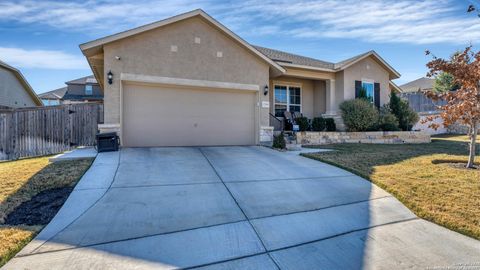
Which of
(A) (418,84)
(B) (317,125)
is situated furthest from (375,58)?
(A) (418,84)

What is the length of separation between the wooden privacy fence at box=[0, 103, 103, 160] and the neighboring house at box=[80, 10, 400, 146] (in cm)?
155

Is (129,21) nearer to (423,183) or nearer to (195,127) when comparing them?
(195,127)

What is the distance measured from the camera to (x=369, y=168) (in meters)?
7.30

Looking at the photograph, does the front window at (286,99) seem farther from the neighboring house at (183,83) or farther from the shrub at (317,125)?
the neighboring house at (183,83)

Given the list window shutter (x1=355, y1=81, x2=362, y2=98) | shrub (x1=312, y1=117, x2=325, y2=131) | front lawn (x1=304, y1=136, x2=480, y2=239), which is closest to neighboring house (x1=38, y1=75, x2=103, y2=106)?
shrub (x1=312, y1=117, x2=325, y2=131)

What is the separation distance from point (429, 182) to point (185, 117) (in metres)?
8.10

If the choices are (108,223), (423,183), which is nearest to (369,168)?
(423,183)

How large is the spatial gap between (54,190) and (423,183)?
301 inches

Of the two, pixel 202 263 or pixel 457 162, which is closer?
pixel 202 263

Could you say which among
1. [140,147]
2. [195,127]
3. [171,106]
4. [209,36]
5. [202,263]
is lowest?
[202,263]

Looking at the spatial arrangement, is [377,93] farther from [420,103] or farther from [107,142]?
[107,142]

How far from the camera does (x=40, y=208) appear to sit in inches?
172

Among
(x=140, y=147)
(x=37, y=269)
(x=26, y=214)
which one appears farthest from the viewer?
(x=140, y=147)

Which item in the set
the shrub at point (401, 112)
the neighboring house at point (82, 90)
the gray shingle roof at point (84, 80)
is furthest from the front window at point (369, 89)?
the gray shingle roof at point (84, 80)
